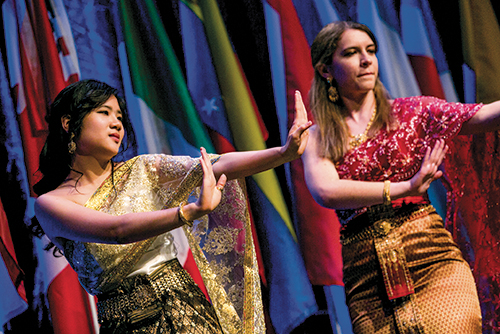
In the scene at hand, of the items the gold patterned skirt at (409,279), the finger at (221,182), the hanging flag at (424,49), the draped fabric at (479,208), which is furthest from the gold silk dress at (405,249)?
the hanging flag at (424,49)

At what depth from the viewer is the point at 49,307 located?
2990 mm

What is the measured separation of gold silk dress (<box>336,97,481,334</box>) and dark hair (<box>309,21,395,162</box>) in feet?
0.14

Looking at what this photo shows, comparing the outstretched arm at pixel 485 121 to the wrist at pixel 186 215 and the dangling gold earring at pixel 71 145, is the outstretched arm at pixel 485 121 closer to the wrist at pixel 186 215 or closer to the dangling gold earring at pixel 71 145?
the wrist at pixel 186 215

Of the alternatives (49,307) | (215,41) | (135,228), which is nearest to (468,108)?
(135,228)

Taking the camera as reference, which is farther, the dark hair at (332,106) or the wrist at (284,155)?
the dark hair at (332,106)

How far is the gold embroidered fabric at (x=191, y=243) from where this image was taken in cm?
178

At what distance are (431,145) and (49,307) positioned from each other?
242 cm

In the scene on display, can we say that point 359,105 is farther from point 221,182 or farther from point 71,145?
point 71,145

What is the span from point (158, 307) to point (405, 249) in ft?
3.11

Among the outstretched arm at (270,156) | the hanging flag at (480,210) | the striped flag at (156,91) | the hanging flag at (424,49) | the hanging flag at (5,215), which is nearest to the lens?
the outstretched arm at (270,156)

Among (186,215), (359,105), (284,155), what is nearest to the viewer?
(186,215)

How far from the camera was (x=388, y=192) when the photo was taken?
1794 millimetres

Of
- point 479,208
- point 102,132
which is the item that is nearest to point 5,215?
point 102,132

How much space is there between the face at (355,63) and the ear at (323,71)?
0.05 m
